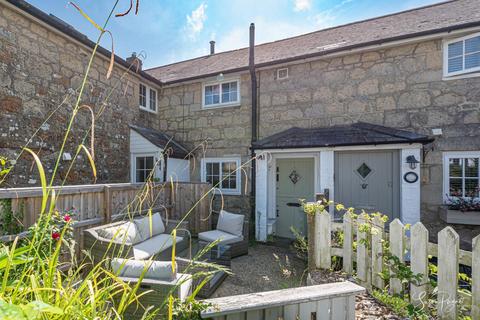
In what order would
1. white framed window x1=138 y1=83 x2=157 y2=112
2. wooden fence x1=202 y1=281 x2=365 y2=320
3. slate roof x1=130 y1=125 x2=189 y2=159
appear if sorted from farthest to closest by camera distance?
white framed window x1=138 y1=83 x2=157 y2=112
slate roof x1=130 y1=125 x2=189 y2=159
wooden fence x1=202 y1=281 x2=365 y2=320

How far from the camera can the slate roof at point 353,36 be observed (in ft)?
20.7

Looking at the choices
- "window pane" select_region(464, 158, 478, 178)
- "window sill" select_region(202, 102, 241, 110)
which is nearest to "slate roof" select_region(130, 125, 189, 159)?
"window sill" select_region(202, 102, 241, 110)

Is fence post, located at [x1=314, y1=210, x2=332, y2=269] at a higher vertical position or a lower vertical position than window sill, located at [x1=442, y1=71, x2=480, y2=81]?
lower

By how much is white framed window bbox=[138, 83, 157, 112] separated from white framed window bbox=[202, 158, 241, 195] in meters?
3.34

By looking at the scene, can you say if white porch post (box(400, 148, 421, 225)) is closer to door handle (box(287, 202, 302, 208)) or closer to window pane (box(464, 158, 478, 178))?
window pane (box(464, 158, 478, 178))

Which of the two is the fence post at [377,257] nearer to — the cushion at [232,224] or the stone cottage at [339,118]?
the stone cottage at [339,118]

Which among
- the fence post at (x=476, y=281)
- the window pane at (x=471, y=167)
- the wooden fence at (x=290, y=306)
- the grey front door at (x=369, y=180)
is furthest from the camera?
the grey front door at (x=369, y=180)

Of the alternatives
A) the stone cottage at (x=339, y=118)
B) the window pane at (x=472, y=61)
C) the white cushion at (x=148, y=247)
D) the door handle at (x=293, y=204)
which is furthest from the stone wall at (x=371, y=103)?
the white cushion at (x=148, y=247)

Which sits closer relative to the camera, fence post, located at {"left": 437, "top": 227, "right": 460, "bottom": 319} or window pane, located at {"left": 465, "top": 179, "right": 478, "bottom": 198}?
fence post, located at {"left": 437, "top": 227, "right": 460, "bottom": 319}

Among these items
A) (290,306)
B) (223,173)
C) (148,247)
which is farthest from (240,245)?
(290,306)

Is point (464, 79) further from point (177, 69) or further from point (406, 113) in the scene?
point (177, 69)

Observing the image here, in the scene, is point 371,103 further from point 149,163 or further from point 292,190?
point 149,163

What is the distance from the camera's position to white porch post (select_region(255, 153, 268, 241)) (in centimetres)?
Answer: 739

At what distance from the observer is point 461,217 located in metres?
5.49
